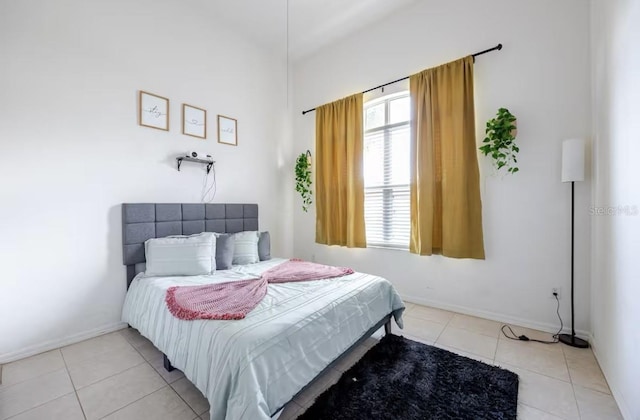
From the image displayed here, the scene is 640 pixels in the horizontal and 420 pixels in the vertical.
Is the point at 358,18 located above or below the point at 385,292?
above

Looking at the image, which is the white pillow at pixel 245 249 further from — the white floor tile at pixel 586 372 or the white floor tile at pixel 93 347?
the white floor tile at pixel 586 372

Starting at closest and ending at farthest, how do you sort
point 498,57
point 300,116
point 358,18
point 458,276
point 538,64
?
point 538,64 → point 498,57 → point 458,276 → point 358,18 → point 300,116

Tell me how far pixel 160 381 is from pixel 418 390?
1.72 m

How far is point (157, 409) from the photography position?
1529 mm

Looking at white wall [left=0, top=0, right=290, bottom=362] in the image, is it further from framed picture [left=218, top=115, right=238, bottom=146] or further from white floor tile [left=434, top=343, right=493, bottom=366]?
white floor tile [left=434, top=343, right=493, bottom=366]

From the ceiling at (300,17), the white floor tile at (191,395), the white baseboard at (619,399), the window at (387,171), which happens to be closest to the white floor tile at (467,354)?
the white baseboard at (619,399)

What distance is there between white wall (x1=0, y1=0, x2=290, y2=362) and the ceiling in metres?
0.34

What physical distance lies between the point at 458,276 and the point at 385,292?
45.1 inches

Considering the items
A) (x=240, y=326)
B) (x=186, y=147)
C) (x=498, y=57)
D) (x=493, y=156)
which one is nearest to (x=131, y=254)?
(x=186, y=147)

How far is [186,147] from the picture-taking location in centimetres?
306

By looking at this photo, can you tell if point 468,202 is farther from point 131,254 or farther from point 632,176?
point 131,254

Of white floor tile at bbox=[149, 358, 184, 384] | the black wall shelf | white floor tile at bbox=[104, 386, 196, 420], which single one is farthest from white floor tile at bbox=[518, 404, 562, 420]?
the black wall shelf

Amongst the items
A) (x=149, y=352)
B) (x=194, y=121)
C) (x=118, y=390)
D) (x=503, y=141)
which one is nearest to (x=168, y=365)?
(x=118, y=390)

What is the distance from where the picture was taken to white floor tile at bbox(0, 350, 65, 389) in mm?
1814
